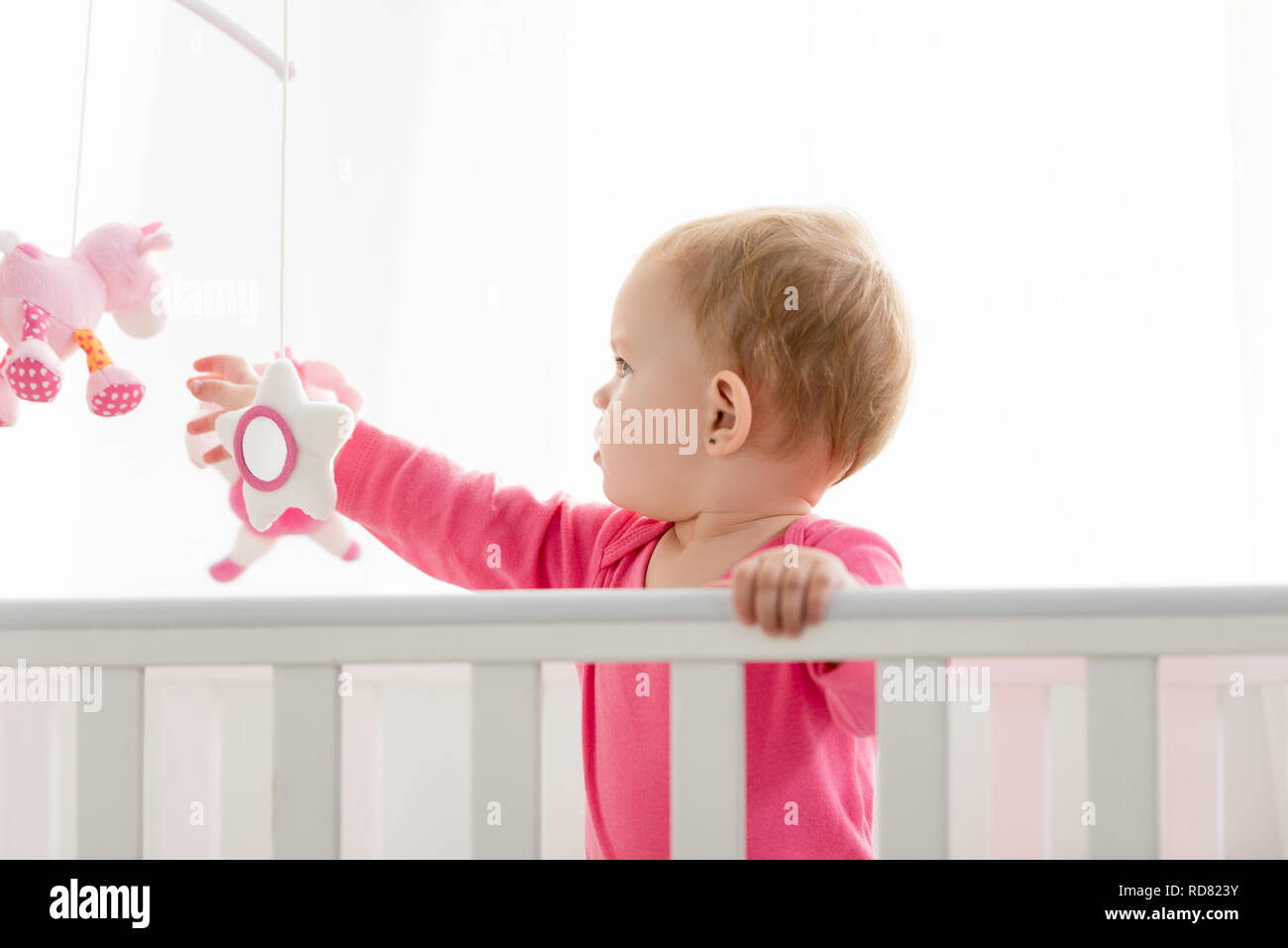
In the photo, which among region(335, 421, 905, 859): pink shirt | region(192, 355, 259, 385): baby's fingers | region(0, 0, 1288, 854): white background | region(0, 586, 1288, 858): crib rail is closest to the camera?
region(0, 586, 1288, 858): crib rail

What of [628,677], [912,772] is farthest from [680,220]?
[912,772]

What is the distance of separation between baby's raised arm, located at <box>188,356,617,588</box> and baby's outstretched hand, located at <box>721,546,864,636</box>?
15.5 inches

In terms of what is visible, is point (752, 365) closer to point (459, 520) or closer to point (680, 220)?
point (459, 520)

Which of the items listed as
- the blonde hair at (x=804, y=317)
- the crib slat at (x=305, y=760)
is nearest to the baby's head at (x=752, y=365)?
the blonde hair at (x=804, y=317)

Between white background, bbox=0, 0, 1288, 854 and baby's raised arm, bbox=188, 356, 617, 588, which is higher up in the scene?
white background, bbox=0, 0, 1288, 854

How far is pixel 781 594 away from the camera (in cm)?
63

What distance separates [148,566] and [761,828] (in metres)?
0.89

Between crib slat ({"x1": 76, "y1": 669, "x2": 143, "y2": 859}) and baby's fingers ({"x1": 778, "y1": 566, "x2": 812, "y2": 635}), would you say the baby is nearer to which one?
baby's fingers ({"x1": 778, "y1": 566, "x2": 812, "y2": 635})

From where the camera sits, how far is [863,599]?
0.64m

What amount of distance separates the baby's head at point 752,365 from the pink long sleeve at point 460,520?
0.40 feet

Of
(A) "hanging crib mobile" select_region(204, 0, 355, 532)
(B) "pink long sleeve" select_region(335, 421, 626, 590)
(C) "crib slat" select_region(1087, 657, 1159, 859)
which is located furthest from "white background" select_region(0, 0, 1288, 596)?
(C) "crib slat" select_region(1087, 657, 1159, 859)

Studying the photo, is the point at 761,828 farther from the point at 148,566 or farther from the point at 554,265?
the point at 148,566

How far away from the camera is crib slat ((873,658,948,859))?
0.64 m
